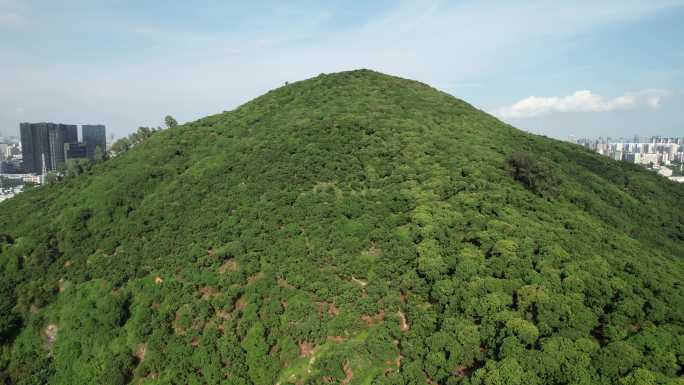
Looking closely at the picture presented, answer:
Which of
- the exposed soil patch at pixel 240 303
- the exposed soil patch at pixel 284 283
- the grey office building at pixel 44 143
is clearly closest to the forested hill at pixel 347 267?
the exposed soil patch at pixel 240 303

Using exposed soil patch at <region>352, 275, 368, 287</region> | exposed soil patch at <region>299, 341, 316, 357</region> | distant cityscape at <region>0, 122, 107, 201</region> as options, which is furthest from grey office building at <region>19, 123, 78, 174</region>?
exposed soil patch at <region>299, 341, 316, 357</region>

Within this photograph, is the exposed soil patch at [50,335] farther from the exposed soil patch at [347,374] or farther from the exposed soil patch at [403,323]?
the exposed soil patch at [403,323]

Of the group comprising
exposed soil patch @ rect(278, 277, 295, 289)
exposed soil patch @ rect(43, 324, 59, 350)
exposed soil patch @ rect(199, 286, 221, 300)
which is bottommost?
exposed soil patch @ rect(43, 324, 59, 350)

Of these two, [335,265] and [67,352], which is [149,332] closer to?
[67,352]

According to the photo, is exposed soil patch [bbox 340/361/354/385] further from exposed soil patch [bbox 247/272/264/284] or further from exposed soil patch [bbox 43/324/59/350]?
exposed soil patch [bbox 43/324/59/350]

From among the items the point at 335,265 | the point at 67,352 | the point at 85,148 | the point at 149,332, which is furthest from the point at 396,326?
the point at 85,148

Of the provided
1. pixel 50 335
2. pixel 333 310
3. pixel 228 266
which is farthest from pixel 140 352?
pixel 333 310
